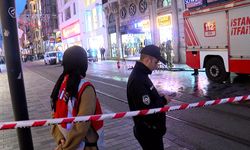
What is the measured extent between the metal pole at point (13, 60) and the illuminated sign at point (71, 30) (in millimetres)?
52626

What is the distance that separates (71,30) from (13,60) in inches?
2323

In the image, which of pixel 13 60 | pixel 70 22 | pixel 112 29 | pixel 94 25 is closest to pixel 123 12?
pixel 112 29

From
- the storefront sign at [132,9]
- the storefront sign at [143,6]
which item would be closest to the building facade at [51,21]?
the storefront sign at [132,9]

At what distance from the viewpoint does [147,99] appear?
145 inches

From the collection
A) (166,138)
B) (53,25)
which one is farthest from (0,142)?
(53,25)

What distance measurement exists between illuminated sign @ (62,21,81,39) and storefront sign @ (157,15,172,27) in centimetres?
2825

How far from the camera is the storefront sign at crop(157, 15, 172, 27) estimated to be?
2822 cm

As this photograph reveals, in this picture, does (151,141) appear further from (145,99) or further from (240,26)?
(240,26)

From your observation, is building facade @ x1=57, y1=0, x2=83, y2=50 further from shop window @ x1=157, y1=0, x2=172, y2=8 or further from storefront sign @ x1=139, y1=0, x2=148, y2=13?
shop window @ x1=157, y1=0, x2=172, y2=8

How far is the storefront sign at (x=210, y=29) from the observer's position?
13797 mm

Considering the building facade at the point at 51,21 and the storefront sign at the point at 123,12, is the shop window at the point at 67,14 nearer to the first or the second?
the building facade at the point at 51,21

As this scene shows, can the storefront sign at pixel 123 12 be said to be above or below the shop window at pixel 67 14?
below

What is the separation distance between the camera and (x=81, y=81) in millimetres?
3014

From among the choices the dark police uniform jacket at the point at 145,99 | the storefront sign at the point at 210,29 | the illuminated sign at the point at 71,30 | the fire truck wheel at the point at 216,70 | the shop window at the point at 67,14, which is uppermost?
the shop window at the point at 67,14
